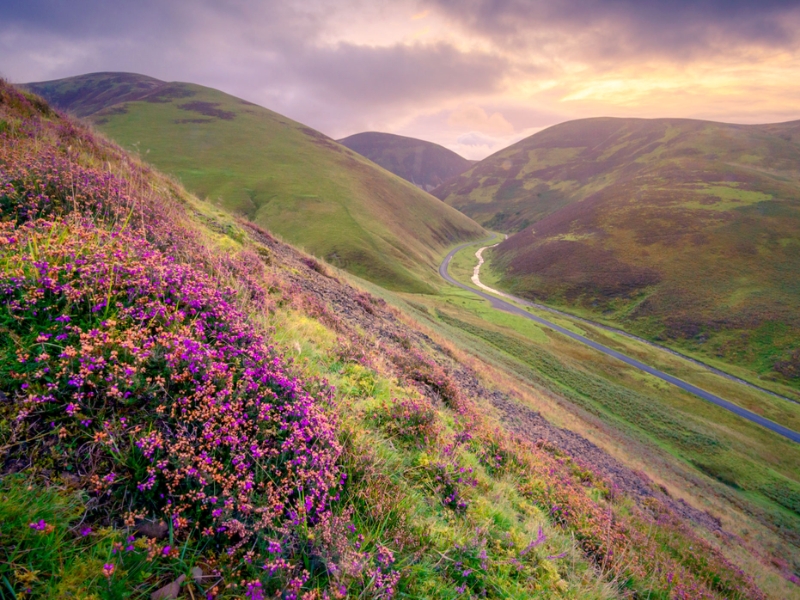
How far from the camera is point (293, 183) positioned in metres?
96.9

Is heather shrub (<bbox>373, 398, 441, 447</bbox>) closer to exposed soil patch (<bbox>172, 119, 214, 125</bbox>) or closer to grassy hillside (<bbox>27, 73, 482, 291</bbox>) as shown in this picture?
grassy hillside (<bbox>27, 73, 482, 291</bbox>)

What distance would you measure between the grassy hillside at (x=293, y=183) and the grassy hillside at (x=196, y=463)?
182 ft

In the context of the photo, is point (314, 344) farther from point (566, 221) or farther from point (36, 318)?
point (566, 221)

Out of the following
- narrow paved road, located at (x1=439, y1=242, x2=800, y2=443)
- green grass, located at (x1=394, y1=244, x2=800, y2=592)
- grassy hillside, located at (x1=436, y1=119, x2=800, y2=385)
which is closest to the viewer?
green grass, located at (x1=394, y1=244, x2=800, y2=592)

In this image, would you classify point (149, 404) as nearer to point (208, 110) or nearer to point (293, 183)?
point (293, 183)

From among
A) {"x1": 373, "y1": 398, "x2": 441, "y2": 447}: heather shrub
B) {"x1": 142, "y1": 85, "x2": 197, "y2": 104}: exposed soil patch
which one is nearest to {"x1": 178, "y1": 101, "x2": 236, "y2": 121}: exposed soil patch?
{"x1": 142, "y1": 85, "x2": 197, "y2": 104}: exposed soil patch

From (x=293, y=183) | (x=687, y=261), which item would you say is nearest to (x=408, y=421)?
(x=687, y=261)

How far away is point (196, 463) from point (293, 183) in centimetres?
10389

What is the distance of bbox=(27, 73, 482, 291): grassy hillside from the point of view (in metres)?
77.1

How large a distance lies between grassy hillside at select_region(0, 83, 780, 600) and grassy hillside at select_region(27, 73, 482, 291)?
55372mm

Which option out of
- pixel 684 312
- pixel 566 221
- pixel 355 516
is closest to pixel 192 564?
pixel 355 516

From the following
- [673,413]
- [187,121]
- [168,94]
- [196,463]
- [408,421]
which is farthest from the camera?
[168,94]

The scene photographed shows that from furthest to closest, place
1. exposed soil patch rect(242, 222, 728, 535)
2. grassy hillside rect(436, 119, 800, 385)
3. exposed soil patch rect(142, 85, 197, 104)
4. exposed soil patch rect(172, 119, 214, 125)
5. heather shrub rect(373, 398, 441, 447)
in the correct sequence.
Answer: exposed soil patch rect(142, 85, 197, 104)
exposed soil patch rect(172, 119, 214, 125)
grassy hillside rect(436, 119, 800, 385)
exposed soil patch rect(242, 222, 728, 535)
heather shrub rect(373, 398, 441, 447)

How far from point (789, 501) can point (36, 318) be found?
4590 cm
